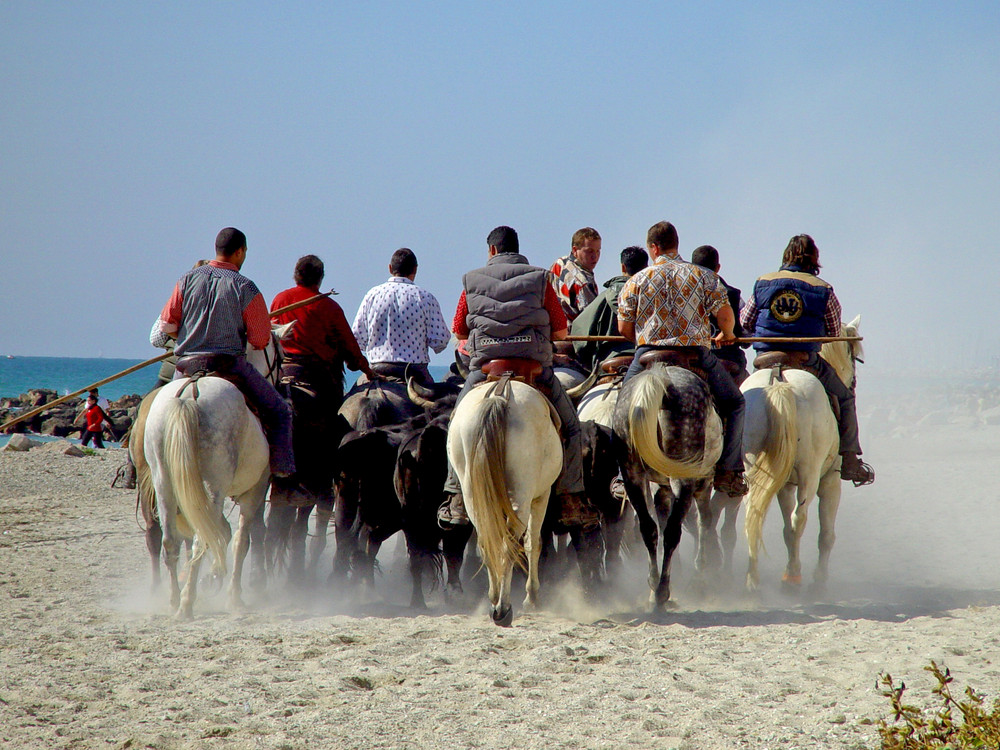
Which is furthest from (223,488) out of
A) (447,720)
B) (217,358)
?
(447,720)

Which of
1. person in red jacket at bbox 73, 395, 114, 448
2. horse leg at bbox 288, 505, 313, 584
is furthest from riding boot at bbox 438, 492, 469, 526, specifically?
person in red jacket at bbox 73, 395, 114, 448

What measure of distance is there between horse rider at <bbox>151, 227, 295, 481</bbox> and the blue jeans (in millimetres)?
2551

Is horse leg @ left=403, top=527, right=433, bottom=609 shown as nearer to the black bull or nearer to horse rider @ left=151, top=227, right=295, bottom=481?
the black bull

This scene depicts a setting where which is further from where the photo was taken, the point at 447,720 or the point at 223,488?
the point at 223,488

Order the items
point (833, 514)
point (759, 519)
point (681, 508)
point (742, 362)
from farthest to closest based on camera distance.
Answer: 1. point (742, 362)
2. point (833, 514)
3. point (759, 519)
4. point (681, 508)

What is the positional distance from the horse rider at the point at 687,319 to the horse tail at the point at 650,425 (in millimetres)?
333

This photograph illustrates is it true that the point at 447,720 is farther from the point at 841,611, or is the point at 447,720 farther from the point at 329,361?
the point at 329,361

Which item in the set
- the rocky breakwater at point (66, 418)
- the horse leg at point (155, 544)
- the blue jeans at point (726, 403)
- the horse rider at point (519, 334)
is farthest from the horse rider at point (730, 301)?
the rocky breakwater at point (66, 418)

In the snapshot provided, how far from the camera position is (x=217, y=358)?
6781mm

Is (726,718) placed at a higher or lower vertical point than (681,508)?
lower

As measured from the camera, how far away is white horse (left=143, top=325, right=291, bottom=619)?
631 cm

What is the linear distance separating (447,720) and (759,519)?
3.82 m

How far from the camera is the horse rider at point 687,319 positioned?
6.83 metres

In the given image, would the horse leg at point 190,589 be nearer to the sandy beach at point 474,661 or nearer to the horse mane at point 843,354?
the sandy beach at point 474,661
